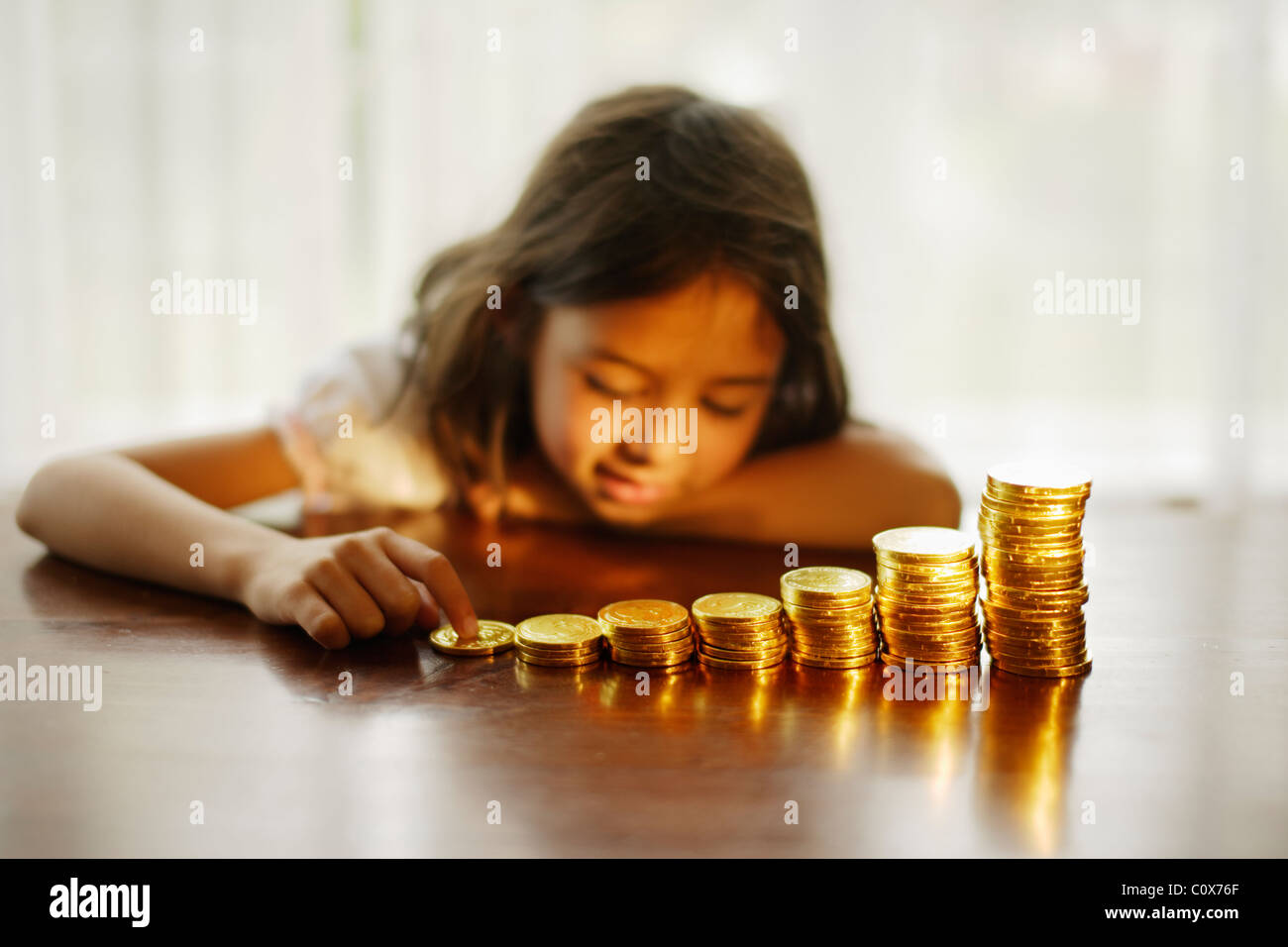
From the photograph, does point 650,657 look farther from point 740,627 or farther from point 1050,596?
point 1050,596

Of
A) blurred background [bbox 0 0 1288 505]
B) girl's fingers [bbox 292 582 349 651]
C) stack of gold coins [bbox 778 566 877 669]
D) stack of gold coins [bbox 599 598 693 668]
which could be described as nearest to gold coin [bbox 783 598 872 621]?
stack of gold coins [bbox 778 566 877 669]

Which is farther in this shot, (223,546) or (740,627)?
(223,546)

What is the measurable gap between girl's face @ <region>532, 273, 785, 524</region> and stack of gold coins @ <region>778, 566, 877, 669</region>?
0.51 m

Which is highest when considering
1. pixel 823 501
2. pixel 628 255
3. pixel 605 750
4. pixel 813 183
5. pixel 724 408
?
pixel 813 183

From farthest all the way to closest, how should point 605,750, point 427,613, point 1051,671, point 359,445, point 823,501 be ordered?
point 359,445 < point 823,501 < point 427,613 < point 1051,671 < point 605,750

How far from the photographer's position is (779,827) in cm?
74

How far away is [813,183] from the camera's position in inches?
124

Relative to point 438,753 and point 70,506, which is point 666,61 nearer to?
point 70,506

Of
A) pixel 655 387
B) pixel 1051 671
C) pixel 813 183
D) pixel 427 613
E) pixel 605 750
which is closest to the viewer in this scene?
pixel 605 750

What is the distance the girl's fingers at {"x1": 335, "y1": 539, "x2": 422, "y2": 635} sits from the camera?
1.12m

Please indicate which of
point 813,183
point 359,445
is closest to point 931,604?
point 359,445

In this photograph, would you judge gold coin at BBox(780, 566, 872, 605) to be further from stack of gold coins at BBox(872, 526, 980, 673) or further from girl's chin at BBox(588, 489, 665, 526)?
girl's chin at BBox(588, 489, 665, 526)

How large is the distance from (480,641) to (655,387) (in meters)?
0.54

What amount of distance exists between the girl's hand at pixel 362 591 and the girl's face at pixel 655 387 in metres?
0.50
